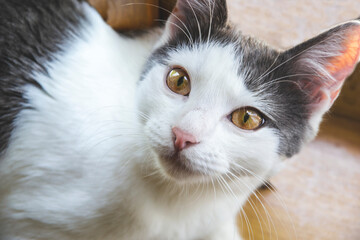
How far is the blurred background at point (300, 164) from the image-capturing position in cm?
122

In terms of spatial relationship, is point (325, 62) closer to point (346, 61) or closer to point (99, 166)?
point (346, 61)

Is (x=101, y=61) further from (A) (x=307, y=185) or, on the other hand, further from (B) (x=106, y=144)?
(A) (x=307, y=185)

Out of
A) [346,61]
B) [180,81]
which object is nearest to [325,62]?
[346,61]

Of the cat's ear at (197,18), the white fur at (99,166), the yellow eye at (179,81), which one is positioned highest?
the cat's ear at (197,18)

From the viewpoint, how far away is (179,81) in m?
0.87

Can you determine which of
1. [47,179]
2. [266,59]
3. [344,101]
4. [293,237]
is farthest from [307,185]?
[47,179]

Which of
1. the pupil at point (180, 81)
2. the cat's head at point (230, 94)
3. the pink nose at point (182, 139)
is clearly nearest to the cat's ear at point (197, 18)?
the cat's head at point (230, 94)

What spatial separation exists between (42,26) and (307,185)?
43.1 inches

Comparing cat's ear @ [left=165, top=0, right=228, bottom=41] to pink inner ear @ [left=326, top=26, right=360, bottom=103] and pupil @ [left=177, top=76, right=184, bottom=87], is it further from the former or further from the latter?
pink inner ear @ [left=326, top=26, right=360, bottom=103]

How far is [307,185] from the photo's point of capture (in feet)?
4.70

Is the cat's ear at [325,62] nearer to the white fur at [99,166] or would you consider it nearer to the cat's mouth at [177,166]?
the white fur at [99,166]

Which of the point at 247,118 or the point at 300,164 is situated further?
the point at 300,164

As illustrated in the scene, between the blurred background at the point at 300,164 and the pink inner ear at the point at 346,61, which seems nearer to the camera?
the pink inner ear at the point at 346,61

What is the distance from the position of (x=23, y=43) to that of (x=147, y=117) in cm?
44
